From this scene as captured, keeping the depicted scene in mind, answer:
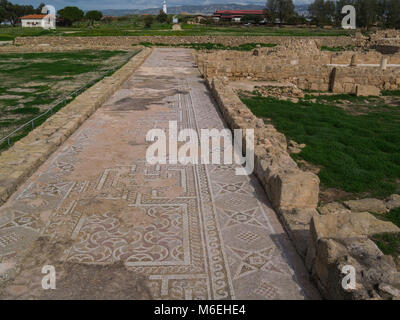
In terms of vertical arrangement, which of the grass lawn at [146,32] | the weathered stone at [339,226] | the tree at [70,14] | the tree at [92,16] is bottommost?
the weathered stone at [339,226]

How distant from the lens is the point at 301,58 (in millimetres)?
17516

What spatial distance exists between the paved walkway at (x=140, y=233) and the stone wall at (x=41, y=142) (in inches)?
6.1

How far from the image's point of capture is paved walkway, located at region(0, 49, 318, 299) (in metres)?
3.08

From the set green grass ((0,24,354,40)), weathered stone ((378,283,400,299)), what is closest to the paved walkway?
weathered stone ((378,283,400,299))

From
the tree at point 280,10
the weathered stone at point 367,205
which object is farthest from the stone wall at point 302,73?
the tree at point 280,10

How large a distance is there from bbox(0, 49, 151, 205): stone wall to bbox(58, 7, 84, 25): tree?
237 ft

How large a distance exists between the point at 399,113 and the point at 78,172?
950cm

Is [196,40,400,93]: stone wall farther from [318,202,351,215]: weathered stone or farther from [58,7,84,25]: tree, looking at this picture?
[58,7,84,25]: tree

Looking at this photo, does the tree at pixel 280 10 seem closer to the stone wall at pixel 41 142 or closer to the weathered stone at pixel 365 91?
the weathered stone at pixel 365 91

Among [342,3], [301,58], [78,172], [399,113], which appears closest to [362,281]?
[78,172]

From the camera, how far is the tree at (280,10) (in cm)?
8144

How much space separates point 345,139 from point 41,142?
5891 millimetres

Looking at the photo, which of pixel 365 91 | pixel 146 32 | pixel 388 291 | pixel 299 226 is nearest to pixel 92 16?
pixel 146 32
